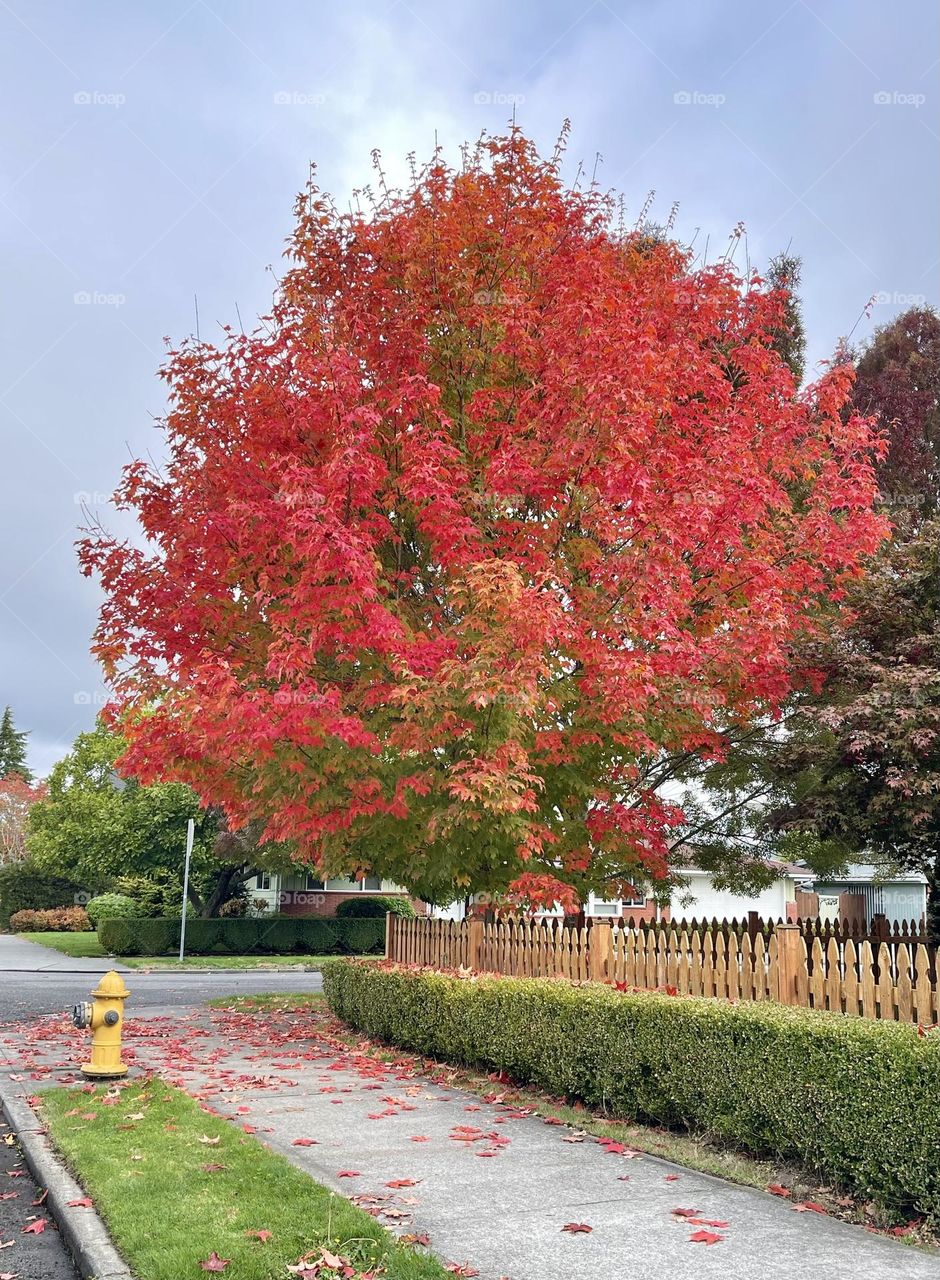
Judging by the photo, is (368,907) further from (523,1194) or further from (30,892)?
(523,1194)

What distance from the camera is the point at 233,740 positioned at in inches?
444

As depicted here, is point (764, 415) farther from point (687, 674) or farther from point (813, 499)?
point (687, 674)

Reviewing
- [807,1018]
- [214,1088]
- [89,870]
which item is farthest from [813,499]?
[89,870]

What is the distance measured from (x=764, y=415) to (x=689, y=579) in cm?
307

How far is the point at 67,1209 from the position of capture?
255 inches

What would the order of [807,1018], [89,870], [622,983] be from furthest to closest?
[89,870] < [622,983] < [807,1018]

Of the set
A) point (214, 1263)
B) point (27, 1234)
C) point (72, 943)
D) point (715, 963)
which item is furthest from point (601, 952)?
point (72, 943)

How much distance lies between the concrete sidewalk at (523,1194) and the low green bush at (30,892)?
4751 cm

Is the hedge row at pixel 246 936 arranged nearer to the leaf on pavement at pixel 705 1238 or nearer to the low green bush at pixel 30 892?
the low green bush at pixel 30 892

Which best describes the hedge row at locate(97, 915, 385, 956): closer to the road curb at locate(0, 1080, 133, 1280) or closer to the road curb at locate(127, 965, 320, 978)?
the road curb at locate(127, 965, 320, 978)

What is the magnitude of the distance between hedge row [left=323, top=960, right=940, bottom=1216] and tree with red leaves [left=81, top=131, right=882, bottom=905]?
1.96 m

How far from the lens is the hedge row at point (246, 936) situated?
112 feet

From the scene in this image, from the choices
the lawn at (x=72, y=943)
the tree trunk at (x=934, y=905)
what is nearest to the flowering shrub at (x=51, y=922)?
the lawn at (x=72, y=943)

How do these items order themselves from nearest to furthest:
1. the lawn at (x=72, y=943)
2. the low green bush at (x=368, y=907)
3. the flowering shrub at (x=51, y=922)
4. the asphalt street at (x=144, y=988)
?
the asphalt street at (x=144, y=988), the lawn at (x=72, y=943), the low green bush at (x=368, y=907), the flowering shrub at (x=51, y=922)
